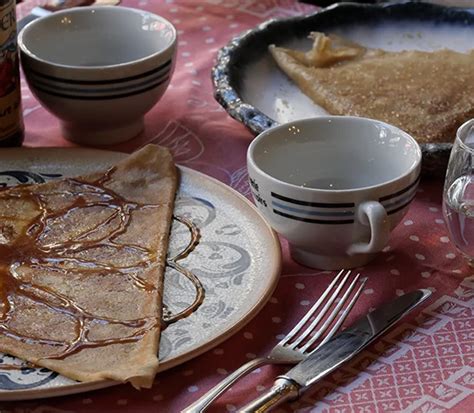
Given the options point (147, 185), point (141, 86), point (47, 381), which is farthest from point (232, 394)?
point (141, 86)

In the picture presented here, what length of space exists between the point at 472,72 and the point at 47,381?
0.73 meters

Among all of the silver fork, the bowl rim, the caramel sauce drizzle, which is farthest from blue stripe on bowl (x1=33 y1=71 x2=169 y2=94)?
the silver fork

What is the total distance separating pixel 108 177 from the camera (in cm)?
104

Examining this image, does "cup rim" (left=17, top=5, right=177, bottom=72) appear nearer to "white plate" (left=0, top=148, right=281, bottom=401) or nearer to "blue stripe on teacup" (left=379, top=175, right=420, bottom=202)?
"white plate" (left=0, top=148, right=281, bottom=401)

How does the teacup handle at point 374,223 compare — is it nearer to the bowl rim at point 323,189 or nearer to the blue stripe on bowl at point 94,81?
the bowl rim at point 323,189

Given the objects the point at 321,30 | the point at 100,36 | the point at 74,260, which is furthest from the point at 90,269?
the point at 321,30

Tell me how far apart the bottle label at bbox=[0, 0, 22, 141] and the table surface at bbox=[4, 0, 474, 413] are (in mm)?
62

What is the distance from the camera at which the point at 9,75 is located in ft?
3.56

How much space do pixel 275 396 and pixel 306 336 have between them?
0.09 metres

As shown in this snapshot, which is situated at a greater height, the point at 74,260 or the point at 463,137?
the point at 463,137

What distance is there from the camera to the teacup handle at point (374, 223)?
0.86 metres

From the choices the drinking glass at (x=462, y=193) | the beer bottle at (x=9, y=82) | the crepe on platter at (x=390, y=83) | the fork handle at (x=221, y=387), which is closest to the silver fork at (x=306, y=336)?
the fork handle at (x=221, y=387)

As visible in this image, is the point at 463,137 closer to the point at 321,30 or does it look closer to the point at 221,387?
the point at 221,387

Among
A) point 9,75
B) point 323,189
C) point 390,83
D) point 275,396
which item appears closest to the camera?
point 275,396
